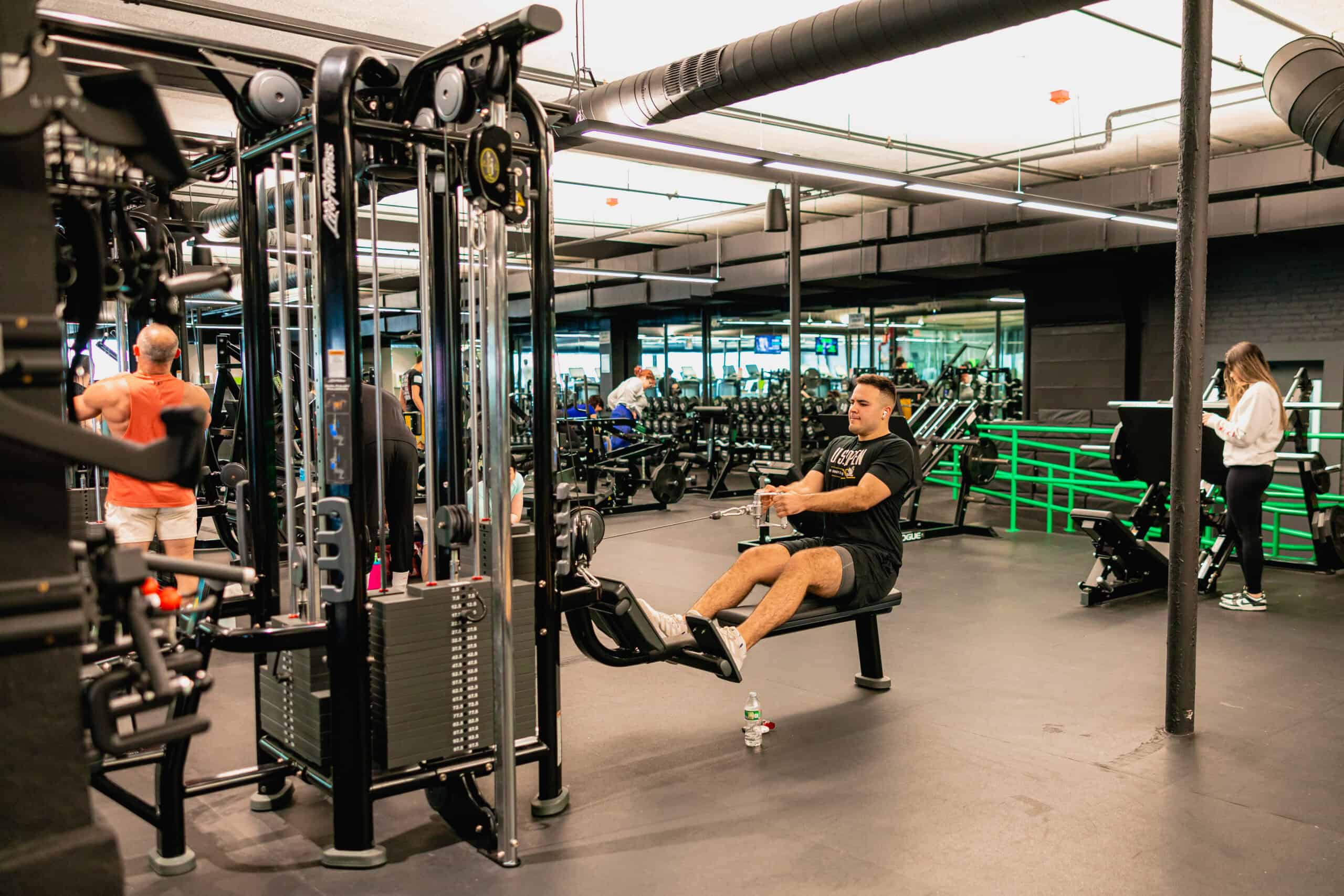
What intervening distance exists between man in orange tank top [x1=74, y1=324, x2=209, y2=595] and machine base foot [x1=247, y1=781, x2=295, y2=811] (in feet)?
4.81

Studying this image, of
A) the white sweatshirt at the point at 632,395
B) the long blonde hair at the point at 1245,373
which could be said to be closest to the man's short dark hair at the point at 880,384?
the long blonde hair at the point at 1245,373

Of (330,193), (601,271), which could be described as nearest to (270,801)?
(330,193)

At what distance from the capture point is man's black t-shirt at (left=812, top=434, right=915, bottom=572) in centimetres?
403

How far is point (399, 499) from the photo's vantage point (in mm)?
4879

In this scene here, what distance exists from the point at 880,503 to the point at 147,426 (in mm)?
3130

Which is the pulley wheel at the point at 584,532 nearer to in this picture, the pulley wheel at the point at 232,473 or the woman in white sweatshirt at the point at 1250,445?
the pulley wheel at the point at 232,473

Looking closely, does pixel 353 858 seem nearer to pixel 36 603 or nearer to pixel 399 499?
pixel 36 603

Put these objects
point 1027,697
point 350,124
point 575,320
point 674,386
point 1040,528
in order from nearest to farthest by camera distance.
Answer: point 350,124
point 1027,697
point 1040,528
point 674,386
point 575,320

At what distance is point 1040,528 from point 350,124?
25.6ft

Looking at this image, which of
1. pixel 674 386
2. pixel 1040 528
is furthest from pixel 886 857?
pixel 674 386

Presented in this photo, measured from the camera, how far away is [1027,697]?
4.07 metres

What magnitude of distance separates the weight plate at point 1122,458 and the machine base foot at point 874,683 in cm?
298

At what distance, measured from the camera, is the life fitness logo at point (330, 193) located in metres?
2.54

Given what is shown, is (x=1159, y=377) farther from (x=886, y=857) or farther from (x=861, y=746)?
(x=886, y=857)
